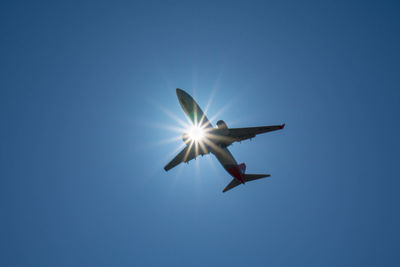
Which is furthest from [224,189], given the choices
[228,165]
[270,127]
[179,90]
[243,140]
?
[179,90]

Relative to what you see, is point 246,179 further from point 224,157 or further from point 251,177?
point 224,157

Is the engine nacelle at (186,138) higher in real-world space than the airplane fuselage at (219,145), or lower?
higher

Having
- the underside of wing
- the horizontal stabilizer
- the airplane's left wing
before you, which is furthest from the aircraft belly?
the airplane's left wing

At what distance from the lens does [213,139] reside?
42.0 m

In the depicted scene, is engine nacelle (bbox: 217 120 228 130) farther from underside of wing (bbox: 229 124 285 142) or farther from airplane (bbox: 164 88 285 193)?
underside of wing (bbox: 229 124 285 142)

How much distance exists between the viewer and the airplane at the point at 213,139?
1609 inches

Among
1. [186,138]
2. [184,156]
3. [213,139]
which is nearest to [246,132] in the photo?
[213,139]

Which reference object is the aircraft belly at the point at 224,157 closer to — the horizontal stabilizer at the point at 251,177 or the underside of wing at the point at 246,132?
the underside of wing at the point at 246,132

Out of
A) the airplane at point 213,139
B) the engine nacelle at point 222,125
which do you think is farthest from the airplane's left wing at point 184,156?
the engine nacelle at point 222,125

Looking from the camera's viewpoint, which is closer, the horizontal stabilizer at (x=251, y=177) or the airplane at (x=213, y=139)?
the airplane at (x=213, y=139)

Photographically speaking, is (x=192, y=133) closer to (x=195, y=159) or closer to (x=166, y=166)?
(x=195, y=159)

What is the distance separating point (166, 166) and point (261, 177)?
66.0 ft

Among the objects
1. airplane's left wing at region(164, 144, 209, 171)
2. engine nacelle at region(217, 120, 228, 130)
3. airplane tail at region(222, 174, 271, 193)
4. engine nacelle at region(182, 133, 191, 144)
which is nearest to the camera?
engine nacelle at region(217, 120, 228, 130)

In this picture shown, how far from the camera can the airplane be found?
40.9 m
